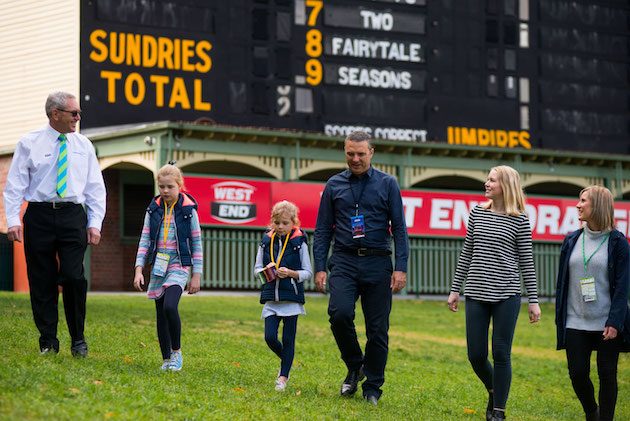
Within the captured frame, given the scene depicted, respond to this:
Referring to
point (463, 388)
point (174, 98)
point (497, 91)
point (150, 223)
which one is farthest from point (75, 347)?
point (497, 91)

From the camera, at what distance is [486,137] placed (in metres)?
34.5

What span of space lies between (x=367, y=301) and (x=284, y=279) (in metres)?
0.82

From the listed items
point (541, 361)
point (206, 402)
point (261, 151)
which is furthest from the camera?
point (261, 151)

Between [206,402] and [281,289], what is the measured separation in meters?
1.90

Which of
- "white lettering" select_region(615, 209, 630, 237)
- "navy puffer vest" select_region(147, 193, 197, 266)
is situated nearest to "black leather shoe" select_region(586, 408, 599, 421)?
"navy puffer vest" select_region(147, 193, 197, 266)

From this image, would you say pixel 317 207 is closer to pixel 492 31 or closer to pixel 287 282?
pixel 492 31

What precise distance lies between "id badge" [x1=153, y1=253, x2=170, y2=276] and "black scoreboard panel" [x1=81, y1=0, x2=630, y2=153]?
17.4 metres

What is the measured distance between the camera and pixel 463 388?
14.5 meters

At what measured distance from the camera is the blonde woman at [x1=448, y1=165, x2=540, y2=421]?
9953 mm

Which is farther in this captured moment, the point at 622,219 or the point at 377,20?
the point at 622,219

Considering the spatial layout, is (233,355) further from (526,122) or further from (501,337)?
(526,122)

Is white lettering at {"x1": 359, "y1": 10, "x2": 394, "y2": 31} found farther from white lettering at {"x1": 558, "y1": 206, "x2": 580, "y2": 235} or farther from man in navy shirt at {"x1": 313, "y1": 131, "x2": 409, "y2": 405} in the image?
man in navy shirt at {"x1": 313, "y1": 131, "x2": 409, "y2": 405}

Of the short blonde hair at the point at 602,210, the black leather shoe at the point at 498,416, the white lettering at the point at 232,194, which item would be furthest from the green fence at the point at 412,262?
the short blonde hair at the point at 602,210

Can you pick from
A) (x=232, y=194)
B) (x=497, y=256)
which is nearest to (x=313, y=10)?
(x=232, y=194)
